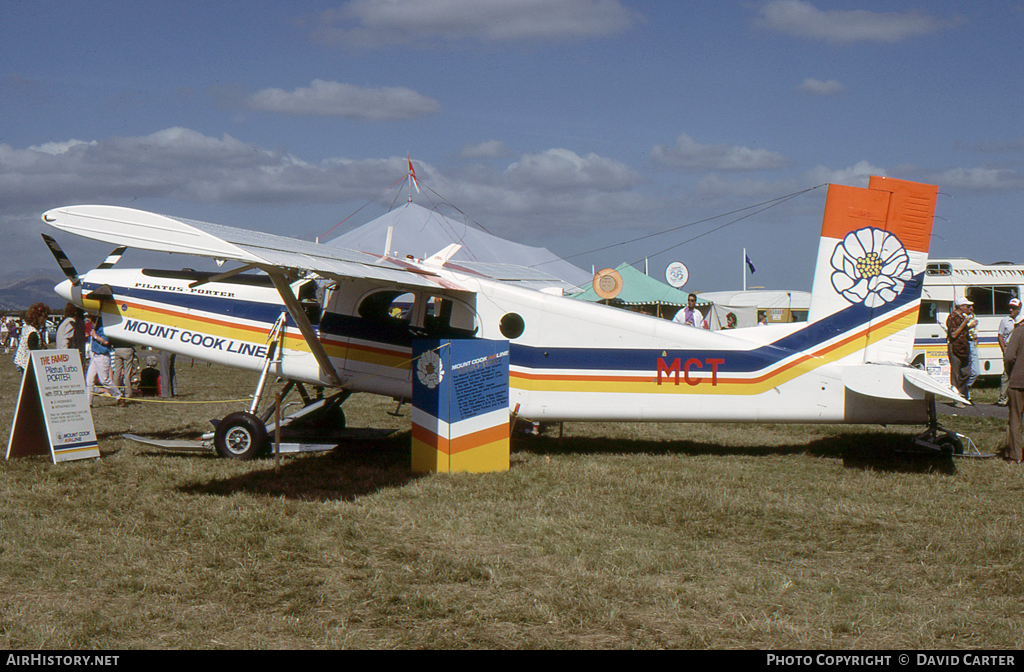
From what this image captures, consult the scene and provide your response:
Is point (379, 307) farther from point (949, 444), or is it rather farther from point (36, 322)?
point (949, 444)

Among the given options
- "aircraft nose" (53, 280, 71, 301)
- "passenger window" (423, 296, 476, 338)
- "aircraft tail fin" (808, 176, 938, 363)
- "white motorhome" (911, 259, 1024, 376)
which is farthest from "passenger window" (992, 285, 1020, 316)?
"aircraft nose" (53, 280, 71, 301)

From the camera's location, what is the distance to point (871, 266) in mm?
8258

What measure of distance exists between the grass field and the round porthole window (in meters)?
1.47

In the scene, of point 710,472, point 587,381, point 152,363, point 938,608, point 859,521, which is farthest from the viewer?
point 152,363

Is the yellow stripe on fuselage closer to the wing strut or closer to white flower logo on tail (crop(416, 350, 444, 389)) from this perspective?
white flower logo on tail (crop(416, 350, 444, 389))

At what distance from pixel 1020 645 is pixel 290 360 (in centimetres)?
732

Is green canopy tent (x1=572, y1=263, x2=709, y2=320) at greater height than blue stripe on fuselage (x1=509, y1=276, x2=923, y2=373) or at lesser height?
greater

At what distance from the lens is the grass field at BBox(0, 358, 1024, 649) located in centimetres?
392

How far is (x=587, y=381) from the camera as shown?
334 inches

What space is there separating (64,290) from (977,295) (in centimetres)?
1891

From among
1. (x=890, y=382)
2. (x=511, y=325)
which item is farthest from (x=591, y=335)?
(x=890, y=382)

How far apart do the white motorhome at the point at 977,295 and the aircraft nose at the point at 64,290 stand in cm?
1652
